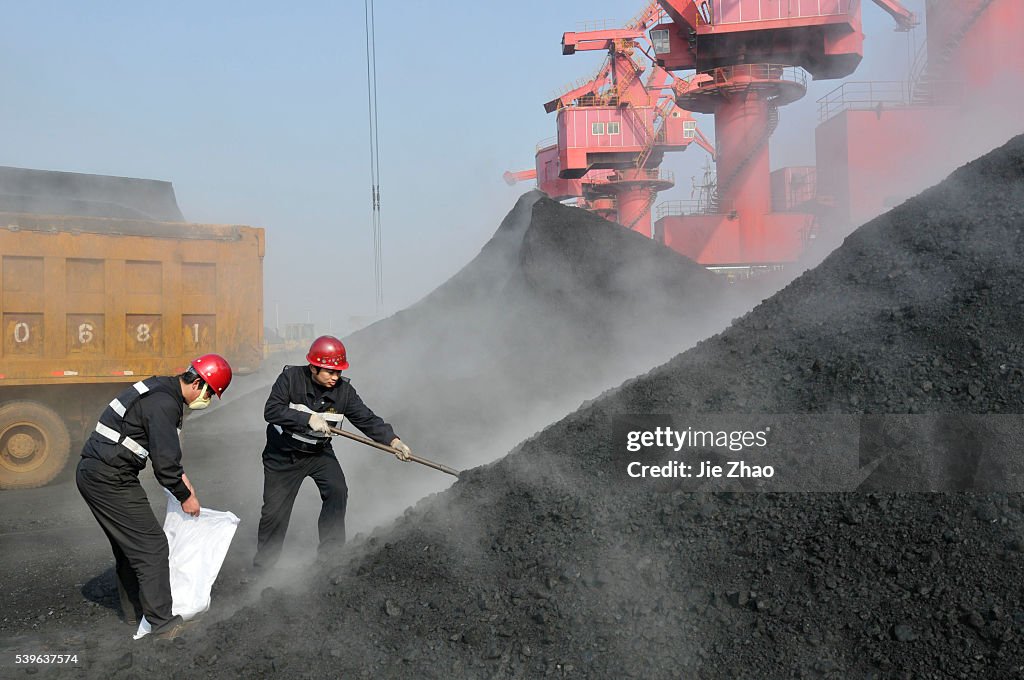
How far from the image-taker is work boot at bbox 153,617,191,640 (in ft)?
13.0

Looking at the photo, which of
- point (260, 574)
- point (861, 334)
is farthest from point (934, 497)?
point (260, 574)

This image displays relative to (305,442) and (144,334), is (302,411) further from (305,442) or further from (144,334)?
(144,334)

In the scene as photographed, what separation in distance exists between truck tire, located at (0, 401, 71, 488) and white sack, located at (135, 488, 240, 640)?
466 cm

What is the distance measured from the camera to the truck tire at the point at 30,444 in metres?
7.93

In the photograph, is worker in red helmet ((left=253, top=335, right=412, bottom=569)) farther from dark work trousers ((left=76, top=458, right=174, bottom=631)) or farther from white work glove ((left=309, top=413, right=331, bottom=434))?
dark work trousers ((left=76, top=458, right=174, bottom=631))

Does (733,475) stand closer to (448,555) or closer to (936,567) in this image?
(936,567)

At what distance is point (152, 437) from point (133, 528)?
1.70 feet

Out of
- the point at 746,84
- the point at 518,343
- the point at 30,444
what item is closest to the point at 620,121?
the point at 746,84

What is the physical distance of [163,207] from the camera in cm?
1129

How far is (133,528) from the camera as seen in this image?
407 centimetres

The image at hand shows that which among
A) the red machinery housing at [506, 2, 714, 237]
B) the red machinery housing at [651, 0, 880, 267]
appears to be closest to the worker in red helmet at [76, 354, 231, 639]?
the red machinery housing at [651, 0, 880, 267]

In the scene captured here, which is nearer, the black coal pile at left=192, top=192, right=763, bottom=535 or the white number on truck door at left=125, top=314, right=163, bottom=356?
the white number on truck door at left=125, top=314, right=163, bottom=356

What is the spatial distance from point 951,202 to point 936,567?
3548 millimetres

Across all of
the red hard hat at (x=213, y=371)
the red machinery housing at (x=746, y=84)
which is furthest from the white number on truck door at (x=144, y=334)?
the red machinery housing at (x=746, y=84)
